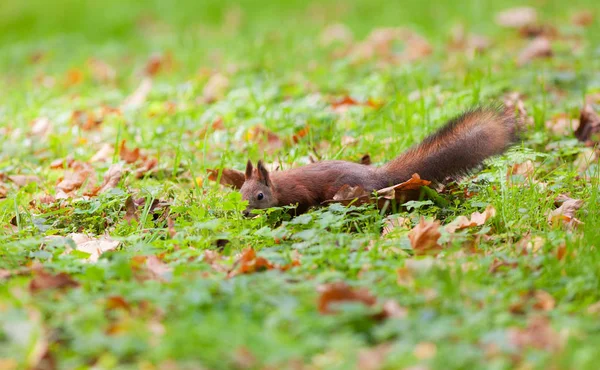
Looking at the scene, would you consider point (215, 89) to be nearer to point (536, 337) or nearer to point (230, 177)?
point (230, 177)

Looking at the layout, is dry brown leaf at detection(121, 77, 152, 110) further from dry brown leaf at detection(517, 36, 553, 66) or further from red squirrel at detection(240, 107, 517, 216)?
dry brown leaf at detection(517, 36, 553, 66)

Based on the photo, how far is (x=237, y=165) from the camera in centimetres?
386

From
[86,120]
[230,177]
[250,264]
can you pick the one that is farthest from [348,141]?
[86,120]

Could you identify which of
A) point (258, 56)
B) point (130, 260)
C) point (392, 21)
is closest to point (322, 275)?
point (130, 260)

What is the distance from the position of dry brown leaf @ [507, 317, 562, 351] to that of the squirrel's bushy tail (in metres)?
1.36

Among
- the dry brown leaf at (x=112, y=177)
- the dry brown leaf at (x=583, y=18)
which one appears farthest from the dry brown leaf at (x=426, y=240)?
the dry brown leaf at (x=583, y=18)

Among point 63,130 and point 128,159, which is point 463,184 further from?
point 63,130

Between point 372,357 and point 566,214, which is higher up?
point 372,357

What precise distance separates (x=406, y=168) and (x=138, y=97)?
2894 millimetres

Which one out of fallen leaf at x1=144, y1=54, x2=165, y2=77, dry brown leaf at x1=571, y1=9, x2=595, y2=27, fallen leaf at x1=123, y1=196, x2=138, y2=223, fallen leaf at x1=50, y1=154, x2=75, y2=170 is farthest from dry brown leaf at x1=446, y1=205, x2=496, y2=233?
dry brown leaf at x1=571, y1=9, x2=595, y2=27

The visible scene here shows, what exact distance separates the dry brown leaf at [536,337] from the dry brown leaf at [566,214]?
37.0 inches

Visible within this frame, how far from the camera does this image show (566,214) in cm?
289

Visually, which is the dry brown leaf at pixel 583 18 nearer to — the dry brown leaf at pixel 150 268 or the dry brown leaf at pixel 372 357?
the dry brown leaf at pixel 150 268

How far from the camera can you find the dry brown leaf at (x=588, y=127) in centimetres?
398
